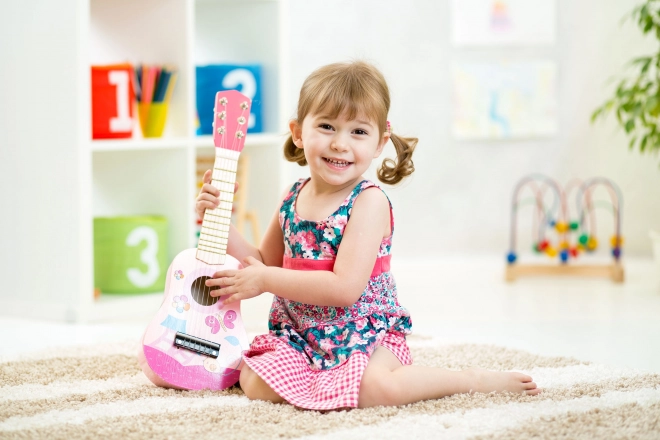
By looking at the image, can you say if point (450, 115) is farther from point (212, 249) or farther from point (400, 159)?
point (212, 249)

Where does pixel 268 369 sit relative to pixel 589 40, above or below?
below

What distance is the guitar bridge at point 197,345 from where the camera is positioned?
→ 4.23ft

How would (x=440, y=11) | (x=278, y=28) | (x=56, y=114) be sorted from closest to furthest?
(x=56, y=114)
(x=278, y=28)
(x=440, y=11)

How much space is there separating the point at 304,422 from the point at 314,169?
16.0 inches

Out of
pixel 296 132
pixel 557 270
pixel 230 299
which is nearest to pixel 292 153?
pixel 296 132

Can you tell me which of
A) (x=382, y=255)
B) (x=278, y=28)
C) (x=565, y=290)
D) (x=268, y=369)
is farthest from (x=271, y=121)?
(x=268, y=369)

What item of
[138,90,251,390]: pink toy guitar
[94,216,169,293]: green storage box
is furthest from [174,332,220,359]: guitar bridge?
[94,216,169,293]: green storage box

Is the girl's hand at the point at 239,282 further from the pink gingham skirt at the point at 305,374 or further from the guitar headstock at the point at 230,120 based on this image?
the guitar headstock at the point at 230,120

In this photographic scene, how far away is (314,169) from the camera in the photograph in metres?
1.34

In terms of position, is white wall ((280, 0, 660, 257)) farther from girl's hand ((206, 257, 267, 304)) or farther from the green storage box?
girl's hand ((206, 257, 267, 304))

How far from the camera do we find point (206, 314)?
132 centimetres

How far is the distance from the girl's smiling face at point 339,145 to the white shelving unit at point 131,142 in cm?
76

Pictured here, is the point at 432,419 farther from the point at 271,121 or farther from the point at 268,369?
the point at 271,121

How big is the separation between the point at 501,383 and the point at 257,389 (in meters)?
0.36
